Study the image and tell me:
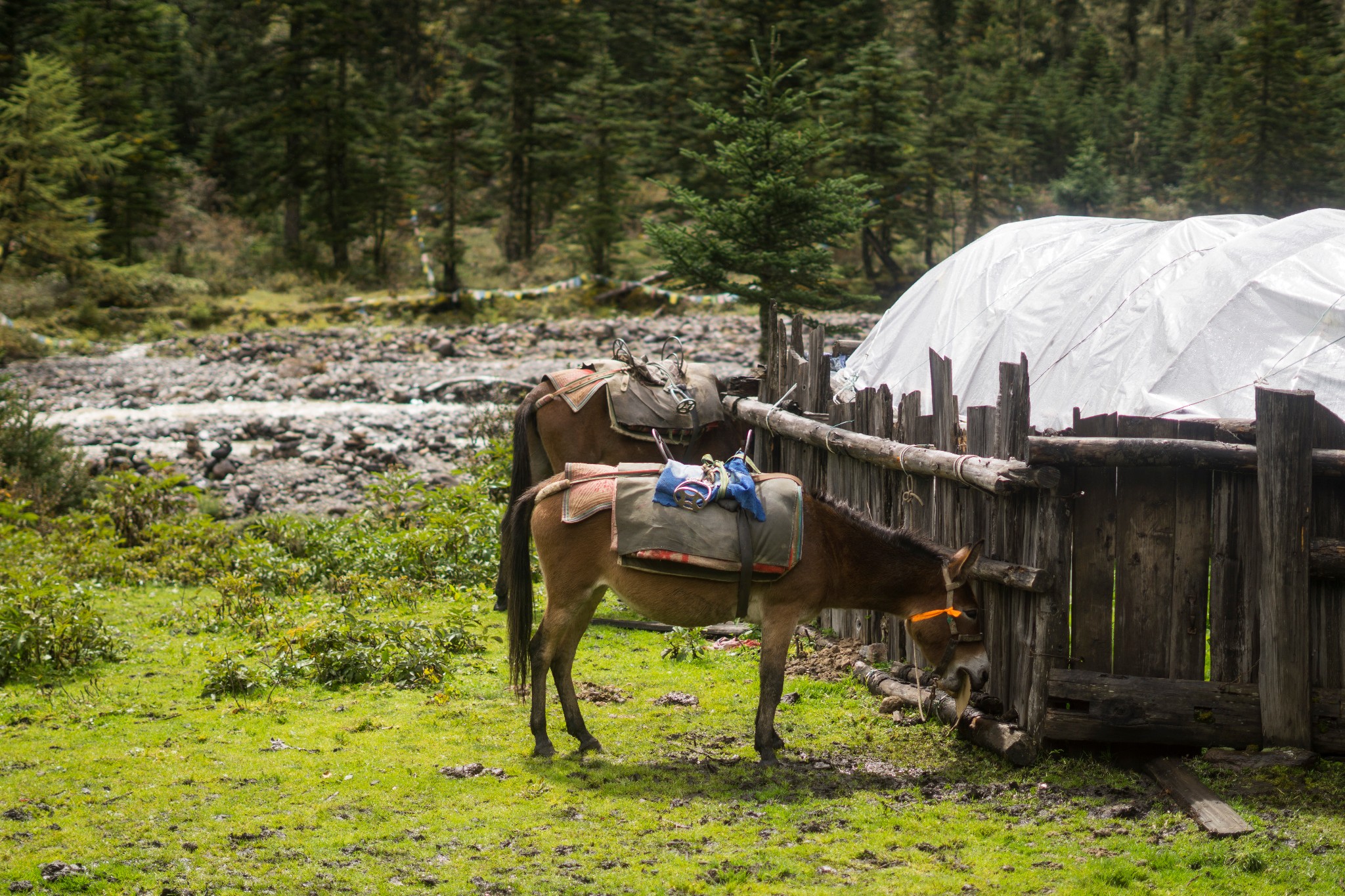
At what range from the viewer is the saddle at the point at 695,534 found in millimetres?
5430

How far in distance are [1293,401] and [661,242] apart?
35.9ft

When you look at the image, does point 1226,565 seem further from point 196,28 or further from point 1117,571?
point 196,28

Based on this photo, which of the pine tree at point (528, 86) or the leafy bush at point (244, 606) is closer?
the leafy bush at point (244, 606)

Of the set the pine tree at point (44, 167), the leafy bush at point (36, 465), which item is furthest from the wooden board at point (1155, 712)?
the pine tree at point (44, 167)

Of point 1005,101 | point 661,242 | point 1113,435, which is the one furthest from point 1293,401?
point 1005,101

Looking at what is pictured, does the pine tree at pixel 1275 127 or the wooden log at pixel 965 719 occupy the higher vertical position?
the pine tree at pixel 1275 127

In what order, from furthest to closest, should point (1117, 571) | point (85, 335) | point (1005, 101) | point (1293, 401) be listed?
point (1005, 101) < point (85, 335) < point (1117, 571) < point (1293, 401)

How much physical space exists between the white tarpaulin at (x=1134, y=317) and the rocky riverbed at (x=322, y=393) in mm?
6214

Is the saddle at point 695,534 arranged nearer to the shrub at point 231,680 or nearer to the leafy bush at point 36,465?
the shrub at point 231,680

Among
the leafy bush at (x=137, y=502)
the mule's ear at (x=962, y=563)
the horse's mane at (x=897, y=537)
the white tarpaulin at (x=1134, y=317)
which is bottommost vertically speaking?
the leafy bush at (x=137, y=502)

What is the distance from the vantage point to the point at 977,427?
19.4 ft

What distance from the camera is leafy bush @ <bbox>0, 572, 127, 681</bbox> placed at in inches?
293

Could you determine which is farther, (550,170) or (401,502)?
(550,170)

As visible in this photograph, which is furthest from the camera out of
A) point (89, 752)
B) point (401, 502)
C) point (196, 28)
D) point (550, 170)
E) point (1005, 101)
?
point (196, 28)
